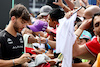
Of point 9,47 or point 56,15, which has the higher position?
point 56,15

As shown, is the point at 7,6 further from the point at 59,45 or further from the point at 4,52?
the point at 59,45

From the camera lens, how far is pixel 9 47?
2.51 m

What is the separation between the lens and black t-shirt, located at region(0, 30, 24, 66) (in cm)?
248

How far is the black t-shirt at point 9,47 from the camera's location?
248cm

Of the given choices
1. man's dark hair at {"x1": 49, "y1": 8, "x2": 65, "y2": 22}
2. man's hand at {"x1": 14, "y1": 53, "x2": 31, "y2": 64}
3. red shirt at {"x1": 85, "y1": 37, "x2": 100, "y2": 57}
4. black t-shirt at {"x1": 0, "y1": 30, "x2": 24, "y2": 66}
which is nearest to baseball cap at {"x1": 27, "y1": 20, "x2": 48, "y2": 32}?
man's dark hair at {"x1": 49, "y1": 8, "x2": 65, "y2": 22}

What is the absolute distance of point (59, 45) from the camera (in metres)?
2.44

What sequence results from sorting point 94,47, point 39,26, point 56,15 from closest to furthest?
point 94,47, point 39,26, point 56,15

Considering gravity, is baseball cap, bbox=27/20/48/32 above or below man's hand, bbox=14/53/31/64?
above

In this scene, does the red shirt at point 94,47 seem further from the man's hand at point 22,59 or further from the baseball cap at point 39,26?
the baseball cap at point 39,26

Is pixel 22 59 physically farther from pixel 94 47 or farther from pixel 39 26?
pixel 39 26

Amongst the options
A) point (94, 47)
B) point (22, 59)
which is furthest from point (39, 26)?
point (94, 47)

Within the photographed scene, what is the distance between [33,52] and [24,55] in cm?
99

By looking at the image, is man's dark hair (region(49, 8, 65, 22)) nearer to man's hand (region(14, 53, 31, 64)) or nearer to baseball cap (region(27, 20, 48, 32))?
baseball cap (region(27, 20, 48, 32))

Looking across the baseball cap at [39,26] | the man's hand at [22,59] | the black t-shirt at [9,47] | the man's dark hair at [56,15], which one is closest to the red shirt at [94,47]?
the man's hand at [22,59]
